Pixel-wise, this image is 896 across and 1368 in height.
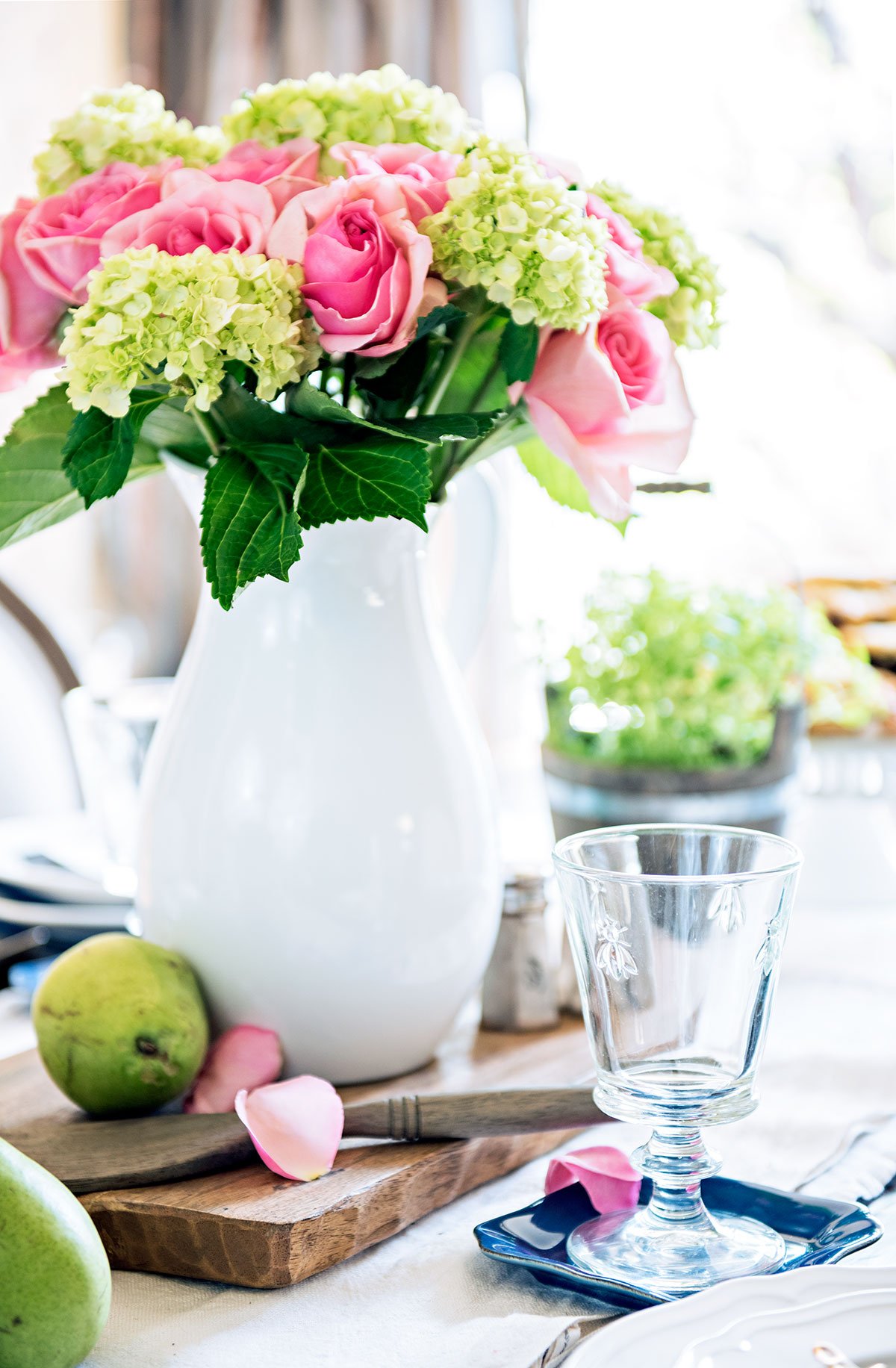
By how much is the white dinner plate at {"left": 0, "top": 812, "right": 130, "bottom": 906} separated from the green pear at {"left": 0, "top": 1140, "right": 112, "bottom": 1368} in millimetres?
466

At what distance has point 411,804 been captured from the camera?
656mm

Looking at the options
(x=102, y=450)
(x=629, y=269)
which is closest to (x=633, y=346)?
(x=629, y=269)

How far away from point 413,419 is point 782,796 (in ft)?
1.88

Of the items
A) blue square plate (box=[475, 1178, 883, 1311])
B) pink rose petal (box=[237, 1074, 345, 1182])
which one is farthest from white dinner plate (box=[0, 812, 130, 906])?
blue square plate (box=[475, 1178, 883, 1311])

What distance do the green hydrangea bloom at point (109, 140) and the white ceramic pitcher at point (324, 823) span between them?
22cm

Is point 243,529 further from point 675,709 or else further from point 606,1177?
point 675,709

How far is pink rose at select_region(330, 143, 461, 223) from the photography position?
588 mm

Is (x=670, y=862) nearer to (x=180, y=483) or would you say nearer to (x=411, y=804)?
(x=411, y=804)

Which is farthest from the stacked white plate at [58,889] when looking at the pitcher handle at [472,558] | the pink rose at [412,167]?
the pink rose at [412,167]

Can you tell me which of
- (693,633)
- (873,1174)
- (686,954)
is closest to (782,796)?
(693,633)

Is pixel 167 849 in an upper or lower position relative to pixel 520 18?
lower

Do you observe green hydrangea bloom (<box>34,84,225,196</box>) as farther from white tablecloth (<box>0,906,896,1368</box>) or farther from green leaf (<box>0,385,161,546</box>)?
white tablecloth (<box>0,906,896,1368</box>)

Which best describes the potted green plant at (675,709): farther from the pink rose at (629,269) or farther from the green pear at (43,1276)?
the green pear at (43,1276)

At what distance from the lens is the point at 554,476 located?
0.74m
